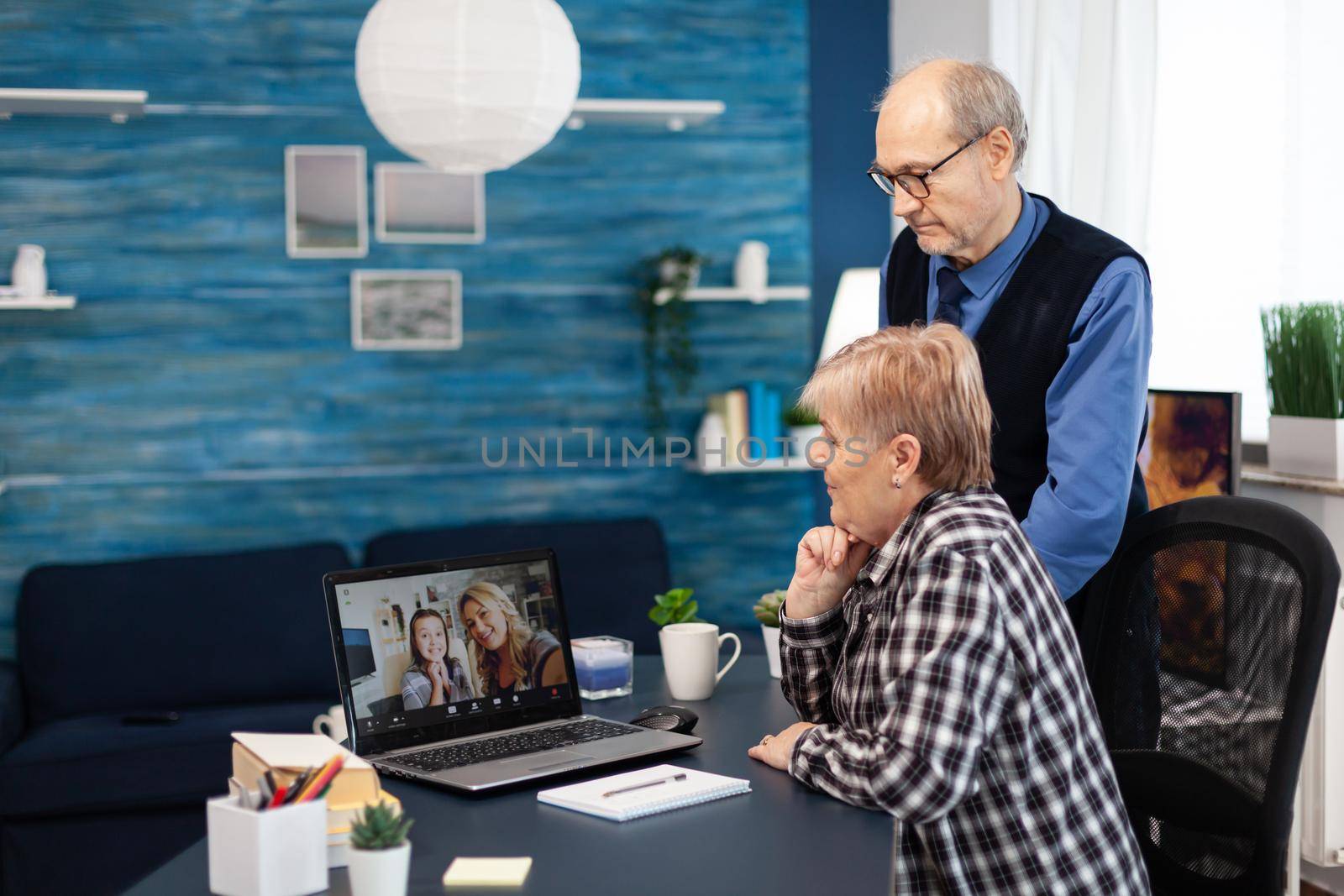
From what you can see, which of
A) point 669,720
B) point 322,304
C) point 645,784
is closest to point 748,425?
point 322,304

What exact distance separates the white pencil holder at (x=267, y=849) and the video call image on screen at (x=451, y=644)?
44cm

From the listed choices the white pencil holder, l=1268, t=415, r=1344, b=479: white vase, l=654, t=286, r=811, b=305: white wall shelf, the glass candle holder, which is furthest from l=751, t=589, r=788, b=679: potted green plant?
l=654, t=286, r=811, b=305: white wall shelf

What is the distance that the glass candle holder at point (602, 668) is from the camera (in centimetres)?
205

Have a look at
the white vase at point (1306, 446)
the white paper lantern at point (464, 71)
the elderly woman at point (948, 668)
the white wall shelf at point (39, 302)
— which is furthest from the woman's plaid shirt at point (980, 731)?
the white wall shelf at point (39, 302)

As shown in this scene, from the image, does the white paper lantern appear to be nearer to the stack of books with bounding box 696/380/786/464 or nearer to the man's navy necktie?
the man's navy necktie

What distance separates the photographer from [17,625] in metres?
3.69

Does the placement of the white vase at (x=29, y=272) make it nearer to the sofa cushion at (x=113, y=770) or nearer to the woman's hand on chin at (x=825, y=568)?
the sofa cushion at (x=113, y=770)

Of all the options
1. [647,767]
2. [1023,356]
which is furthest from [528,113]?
[647,767]

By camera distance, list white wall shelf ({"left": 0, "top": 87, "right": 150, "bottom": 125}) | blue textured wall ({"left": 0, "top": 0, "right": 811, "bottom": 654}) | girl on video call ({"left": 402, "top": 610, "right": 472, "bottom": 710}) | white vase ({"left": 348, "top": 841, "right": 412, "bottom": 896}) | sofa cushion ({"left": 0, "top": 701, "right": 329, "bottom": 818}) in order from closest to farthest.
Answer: white vase ({"left": 348, "top": 841, "right": 412, "bottom": 896})
girl on video call ({"left": 402, "top": 610, "right": 472, "bottom": 710})
sofa cushion ({"left": 0, "top": 701, "right": 329, "bottom": 818})
white wall shelf ({"left": 0, "top": 87, "right": 150, "bottom": 125})
blue textured wall ({"left": 0, "top": 0, "right": 811, "bottom": 654})

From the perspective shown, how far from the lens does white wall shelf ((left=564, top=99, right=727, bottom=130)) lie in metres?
3.89

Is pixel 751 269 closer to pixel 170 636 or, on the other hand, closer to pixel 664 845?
pixel 170 636

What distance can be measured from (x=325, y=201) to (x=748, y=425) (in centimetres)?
153

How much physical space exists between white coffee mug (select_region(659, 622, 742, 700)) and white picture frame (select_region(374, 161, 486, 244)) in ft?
7.63

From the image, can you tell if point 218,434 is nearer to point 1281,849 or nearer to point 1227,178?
point 1227,178
